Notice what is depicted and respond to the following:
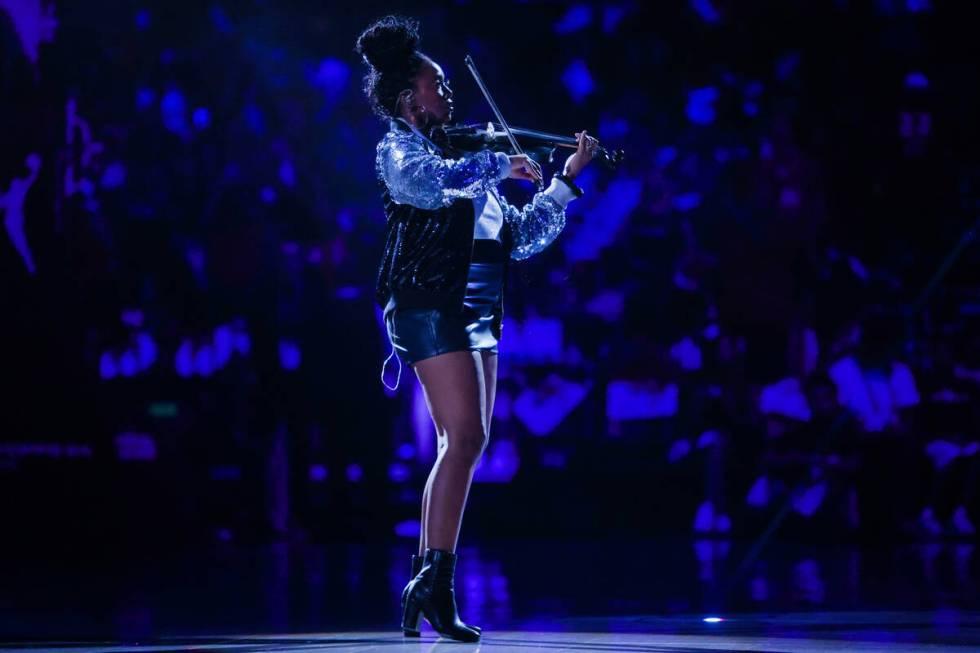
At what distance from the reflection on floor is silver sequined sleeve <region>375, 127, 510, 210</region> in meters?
0.69

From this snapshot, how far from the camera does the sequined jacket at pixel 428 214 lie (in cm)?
194

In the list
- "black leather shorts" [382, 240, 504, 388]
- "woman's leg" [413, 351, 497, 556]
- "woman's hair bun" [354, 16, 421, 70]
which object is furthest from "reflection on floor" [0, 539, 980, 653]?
"woman's hair bun" [354, 16, 421, 70]

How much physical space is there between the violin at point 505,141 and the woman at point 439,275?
23mm

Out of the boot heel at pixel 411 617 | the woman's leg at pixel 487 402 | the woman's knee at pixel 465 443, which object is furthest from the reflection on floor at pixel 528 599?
the woman's knee at pixel 465 443

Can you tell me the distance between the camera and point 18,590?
2.95 metres

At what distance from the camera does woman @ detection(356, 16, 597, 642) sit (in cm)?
195

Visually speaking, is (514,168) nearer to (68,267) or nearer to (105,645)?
(105,645)

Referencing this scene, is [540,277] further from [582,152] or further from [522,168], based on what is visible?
[522,168]

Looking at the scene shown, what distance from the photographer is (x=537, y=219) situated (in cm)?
217

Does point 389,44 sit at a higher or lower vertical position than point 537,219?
higher

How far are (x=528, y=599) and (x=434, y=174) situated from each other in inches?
44.3

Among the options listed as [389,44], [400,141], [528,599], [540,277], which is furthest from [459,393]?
[540,277]

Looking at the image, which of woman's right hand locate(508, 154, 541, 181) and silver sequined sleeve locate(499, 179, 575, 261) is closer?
woman's right hand locate(508, 154, 541, 181)

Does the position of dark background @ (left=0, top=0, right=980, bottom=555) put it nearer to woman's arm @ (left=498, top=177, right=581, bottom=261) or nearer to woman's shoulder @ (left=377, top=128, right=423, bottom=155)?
woman's arm @ (left=498, top=177, right=581, bottom=261)
